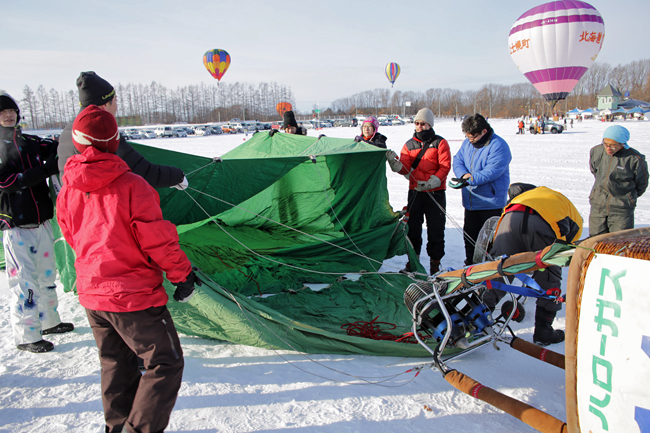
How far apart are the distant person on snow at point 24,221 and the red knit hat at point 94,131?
1296mm

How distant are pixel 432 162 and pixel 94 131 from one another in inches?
123

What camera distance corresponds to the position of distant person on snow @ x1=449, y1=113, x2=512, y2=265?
11.8 feet

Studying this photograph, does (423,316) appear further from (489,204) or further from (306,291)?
(489,204)

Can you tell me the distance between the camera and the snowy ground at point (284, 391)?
1.97 m

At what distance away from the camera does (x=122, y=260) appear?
5.10 ft

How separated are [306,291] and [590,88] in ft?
284

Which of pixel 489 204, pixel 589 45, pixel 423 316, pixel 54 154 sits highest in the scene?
pixel 589 45

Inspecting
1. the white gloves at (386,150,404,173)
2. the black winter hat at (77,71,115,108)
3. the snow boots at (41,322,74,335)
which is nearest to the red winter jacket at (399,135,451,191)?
the white gloves at (386,150,404,173)

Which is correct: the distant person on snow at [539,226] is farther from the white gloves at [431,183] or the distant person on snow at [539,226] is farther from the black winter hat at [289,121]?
the black winter hat at [289,121]

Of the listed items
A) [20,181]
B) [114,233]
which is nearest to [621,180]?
[114,233]

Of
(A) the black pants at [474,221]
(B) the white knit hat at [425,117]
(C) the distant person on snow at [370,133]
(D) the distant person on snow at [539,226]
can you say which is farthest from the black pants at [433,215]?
(D) the distant person on snow at [539,226]

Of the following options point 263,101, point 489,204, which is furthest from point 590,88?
point 489,204

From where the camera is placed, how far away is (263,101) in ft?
287

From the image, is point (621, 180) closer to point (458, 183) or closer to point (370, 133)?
point (458, 183)
